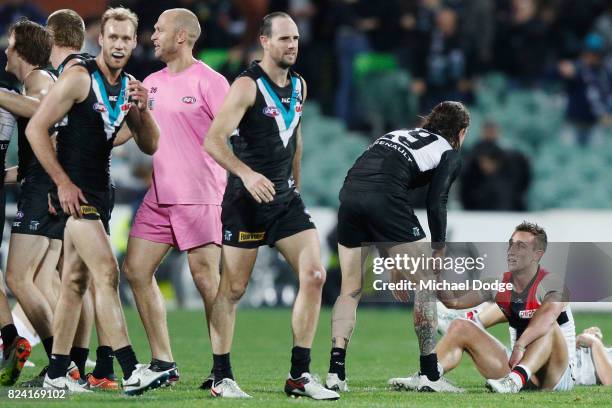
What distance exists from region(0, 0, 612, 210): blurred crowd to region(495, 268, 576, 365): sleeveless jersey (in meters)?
10.7

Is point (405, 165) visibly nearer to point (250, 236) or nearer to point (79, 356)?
point (250, 236)

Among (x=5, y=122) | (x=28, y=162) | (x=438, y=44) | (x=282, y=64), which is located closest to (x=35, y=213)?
(x=28, y=162)

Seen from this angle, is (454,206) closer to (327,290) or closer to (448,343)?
(327,290)

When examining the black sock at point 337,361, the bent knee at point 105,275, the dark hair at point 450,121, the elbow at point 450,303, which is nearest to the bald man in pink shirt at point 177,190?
the bent knee at point 105,275

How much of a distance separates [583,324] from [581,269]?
1.97 metres

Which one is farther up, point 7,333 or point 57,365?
point 7,333

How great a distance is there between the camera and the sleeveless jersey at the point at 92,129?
Result: 331 inches

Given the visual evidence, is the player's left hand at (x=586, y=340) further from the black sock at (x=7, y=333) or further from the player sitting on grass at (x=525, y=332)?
the black sock at (x=7, y=333)

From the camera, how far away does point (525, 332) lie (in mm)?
9328

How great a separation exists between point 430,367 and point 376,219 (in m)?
1.11

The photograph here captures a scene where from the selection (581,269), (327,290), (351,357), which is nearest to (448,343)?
(351,357)

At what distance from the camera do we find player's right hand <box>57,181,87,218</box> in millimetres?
8141

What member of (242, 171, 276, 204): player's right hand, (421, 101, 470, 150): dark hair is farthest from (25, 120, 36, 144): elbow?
(421, 101, 470, 150): dark hair

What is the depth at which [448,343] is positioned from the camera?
9.67 m
